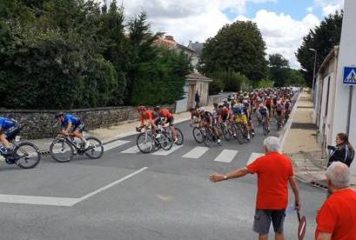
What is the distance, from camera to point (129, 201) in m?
10.5

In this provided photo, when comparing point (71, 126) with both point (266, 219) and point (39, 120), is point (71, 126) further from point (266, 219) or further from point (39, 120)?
point (266, 219)

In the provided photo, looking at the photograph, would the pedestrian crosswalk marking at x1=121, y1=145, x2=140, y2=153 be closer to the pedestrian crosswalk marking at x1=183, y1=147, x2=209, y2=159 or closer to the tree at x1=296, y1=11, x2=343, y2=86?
the pedestrian crosswalk marking at x1=183, y1=147, x2=209, y2=159

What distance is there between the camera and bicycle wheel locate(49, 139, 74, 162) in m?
16.2

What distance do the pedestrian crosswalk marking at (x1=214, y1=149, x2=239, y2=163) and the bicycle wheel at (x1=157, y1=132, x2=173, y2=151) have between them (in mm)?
1822

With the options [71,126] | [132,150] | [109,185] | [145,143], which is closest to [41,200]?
[109,185]

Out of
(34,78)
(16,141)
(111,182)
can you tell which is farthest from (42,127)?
(111,182)

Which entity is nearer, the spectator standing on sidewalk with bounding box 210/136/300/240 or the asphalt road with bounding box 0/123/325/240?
the spectator standing on sidewalk with bounding box 210/136/300/240

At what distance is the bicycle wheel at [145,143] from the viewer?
19.0m

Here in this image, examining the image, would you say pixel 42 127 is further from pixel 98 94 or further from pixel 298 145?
pixel 298 145

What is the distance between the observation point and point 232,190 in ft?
41.1

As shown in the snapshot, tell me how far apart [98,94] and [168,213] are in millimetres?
19392

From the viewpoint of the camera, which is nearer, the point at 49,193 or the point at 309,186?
the point at 49,193

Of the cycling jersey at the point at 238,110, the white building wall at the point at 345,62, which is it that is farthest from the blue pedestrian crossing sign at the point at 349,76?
the cycling jersey at the point at 238,110

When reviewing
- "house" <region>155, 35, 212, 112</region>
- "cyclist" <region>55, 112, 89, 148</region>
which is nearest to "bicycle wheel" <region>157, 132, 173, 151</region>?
"cyclist" <region>55, 112, 89, 148</region>
